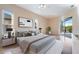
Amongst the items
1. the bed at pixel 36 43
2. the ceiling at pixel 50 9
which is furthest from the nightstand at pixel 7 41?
the ceiling at pixel 50 9

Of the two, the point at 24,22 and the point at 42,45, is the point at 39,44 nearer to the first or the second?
the point at 42,45

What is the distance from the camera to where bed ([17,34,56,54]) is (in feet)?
4.42

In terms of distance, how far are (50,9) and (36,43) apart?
0.61 meters

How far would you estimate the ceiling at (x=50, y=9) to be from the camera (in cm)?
139

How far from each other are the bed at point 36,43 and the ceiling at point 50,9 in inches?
15.8

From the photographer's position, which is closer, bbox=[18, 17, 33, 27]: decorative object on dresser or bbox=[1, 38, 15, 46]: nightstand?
bbox=[1, 38, 15, 46]: nightstand

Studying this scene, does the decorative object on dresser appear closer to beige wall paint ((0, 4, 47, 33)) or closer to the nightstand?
beige wall paint ((0, 4, 47, 33))

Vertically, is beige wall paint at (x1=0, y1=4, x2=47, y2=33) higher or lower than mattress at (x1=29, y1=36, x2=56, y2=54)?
higher

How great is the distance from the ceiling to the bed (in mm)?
402

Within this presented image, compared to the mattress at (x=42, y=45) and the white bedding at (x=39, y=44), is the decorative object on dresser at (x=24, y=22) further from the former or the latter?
the mattress at (x=42, y=45)

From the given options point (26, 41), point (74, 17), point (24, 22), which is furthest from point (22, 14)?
point (74, 17)

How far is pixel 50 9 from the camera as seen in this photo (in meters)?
1.44

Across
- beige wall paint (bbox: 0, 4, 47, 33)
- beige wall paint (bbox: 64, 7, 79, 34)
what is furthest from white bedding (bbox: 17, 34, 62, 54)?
beige wall paint (bbox: 64, 7, 79, 34)
